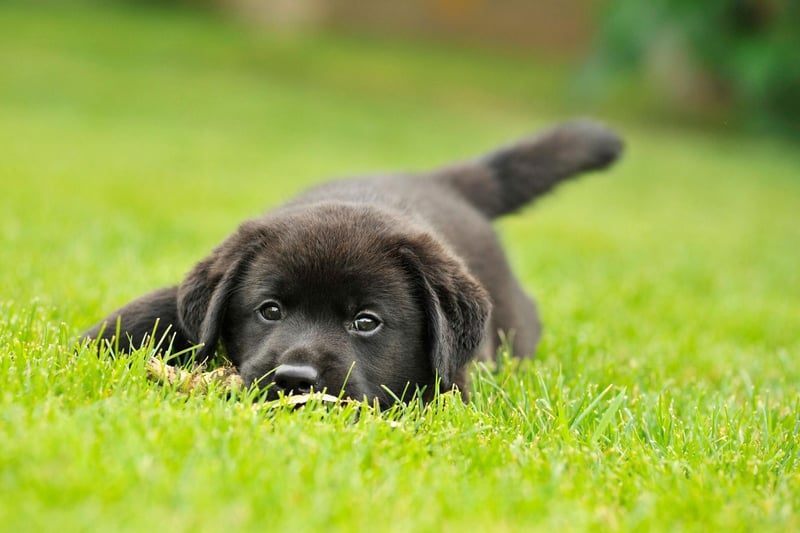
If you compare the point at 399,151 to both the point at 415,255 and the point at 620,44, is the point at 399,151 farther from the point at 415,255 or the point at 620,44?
the point at 415,255

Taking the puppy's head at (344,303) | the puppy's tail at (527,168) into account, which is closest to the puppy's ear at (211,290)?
the puppy's head at (344,303)

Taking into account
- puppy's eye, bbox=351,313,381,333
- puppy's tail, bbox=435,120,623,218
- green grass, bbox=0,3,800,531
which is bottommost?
green grass, bbox=0,3,800,531

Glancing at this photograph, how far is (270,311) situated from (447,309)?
0.58 m

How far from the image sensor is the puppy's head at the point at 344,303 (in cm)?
294

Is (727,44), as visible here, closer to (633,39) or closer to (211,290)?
(633,39)

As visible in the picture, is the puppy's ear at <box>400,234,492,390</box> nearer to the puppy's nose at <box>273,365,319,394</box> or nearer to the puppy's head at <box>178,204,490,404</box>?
the puppy's head at <box>178,204,490,404</box>

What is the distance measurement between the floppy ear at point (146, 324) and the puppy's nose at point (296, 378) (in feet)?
2.03

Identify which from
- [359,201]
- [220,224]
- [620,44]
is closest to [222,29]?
[620,44]

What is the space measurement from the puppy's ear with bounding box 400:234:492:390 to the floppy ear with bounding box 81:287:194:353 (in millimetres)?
832

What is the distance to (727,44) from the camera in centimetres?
1870

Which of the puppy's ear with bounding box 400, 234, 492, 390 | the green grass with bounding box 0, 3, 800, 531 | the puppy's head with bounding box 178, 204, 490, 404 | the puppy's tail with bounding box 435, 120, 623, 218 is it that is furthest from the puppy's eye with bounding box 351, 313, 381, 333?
the puppy's tail with bounding box 435, 120, 623, 218

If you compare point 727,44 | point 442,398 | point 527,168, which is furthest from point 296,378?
point 727,44

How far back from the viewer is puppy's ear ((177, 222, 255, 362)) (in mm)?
3107

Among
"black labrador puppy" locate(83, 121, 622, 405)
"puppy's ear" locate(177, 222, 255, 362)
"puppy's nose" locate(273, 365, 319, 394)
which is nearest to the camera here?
"puppy's nose" locate(273, 365, 319, 394)
